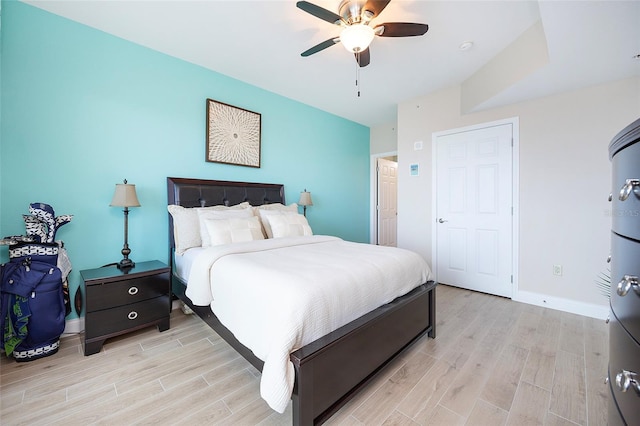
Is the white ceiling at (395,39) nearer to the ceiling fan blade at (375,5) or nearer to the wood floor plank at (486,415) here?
the ceiling fan blade at (375,5)

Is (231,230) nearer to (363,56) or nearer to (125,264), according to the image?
(125,264)

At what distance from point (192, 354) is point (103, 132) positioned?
2140mm

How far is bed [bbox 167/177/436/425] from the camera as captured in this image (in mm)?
1236

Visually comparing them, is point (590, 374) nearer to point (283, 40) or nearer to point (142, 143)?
point (283, 40)

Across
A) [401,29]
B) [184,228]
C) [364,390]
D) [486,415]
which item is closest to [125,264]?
[184,228]

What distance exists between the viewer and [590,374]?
174 centimetres

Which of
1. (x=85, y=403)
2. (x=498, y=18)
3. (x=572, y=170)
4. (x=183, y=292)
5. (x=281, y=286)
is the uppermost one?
(x=498, y=18)

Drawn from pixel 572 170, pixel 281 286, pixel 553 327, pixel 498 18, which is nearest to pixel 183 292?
pixel 281 286

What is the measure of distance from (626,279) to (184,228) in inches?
110

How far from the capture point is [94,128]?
2.35 meters

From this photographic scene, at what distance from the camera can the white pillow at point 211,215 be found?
2.47 meters

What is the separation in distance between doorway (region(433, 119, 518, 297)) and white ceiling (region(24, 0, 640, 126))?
53cm

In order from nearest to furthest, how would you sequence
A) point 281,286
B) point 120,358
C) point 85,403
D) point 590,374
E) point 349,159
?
A: 1. point 281,286
2. point 85,403
3. point 590,374
4. point 120,358
5. point 349,159

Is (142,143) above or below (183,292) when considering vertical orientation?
above
